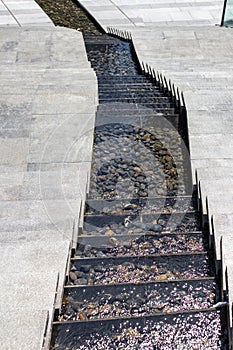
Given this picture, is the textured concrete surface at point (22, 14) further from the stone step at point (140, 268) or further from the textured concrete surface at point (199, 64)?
the stone step at point (140, 268)

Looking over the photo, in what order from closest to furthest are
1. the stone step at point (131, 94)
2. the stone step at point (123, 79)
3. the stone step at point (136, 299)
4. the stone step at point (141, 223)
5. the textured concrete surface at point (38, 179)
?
the textured concrete surface at point (38, 179)
the stone step at point (136, 299)
the stone step at point (141, 223)
the stone step at point (131, 94)
the stone step at point (123, 79)

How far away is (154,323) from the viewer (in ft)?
12.1

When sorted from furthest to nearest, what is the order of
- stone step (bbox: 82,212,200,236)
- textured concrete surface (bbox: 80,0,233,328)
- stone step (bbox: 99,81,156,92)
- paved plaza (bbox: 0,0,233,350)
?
stone step (bbox: 99,81,156,92)
textured concrete surface (bbox: 80,0,233,328)
stone step (bbox: 82,212,200,236)
paved plaza (bbox: 0,0,233,350)

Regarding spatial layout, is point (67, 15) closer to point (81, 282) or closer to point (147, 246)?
point (147, 246)

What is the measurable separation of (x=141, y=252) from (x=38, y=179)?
5.46ft

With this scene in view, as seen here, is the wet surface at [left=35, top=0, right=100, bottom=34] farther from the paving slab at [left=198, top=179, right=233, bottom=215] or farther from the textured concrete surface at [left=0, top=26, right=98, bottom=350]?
the paving slab at [left=198, top=179, right=233, bottom=215]

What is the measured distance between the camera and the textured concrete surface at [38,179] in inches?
138

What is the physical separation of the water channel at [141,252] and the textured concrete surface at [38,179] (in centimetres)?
25

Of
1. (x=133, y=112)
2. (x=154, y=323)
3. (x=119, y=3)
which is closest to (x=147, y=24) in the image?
(x=119, y=3)

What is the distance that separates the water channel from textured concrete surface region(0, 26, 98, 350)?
0.25 m

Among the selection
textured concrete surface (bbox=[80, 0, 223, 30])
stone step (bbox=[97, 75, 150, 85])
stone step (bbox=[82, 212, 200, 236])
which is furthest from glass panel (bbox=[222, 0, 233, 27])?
stone step (bbox=[82, 212, 200, 236])

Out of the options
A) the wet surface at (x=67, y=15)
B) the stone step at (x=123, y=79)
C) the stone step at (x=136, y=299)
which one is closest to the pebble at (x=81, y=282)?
the stone step at (x=136, y=299)

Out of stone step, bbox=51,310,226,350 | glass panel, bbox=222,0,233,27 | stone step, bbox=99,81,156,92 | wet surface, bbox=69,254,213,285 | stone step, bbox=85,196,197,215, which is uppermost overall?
glass panel, bbox=222,0,233,27

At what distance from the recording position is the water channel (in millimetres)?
3617
